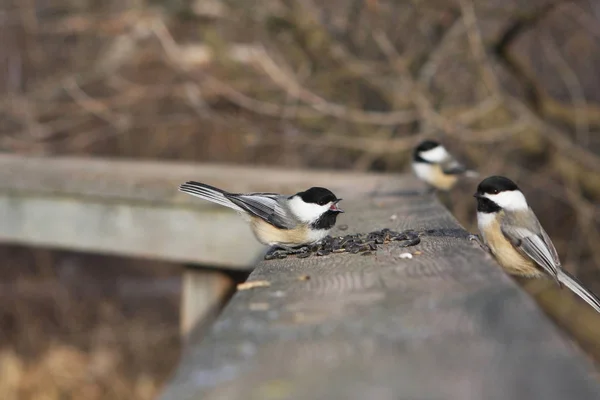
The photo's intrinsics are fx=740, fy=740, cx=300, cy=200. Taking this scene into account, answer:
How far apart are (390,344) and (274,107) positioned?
5.41 m

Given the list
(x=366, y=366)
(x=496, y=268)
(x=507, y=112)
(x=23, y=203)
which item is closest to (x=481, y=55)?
(x=507, y=112)

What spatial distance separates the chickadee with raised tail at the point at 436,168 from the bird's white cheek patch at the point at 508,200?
1.70 metres

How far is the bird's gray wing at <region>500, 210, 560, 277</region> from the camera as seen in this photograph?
292 cm

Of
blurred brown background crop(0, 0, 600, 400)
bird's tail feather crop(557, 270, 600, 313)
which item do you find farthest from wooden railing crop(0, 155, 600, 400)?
blurred brown background crop(0, 0, 600, 400)

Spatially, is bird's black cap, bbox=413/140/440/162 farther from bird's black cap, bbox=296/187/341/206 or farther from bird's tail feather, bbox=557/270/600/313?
bird's tail feather, bbox=557/270/600/313

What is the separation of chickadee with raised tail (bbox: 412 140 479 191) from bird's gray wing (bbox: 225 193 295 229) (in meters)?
1.91

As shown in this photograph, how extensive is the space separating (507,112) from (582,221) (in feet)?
3.82

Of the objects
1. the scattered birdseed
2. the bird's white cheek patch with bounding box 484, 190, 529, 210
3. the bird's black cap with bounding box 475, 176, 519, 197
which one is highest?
the bird's black cap with bounding box 475, 176, 519, 197

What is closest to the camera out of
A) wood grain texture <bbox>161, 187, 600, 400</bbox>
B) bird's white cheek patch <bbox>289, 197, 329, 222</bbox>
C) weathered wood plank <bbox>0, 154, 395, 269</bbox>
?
wood grain texture <bbox>161, 187, 600, 400</bbox>

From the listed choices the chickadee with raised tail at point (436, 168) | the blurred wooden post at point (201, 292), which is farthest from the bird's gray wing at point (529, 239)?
the blurred wooden post at point (201, 292)

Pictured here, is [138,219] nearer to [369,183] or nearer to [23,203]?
[23,203]

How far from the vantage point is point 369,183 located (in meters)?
5.09

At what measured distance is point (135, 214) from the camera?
4.96 meters

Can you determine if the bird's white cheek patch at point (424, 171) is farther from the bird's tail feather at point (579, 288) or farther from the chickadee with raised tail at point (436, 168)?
the bird's tail feather at point (579, 288)
